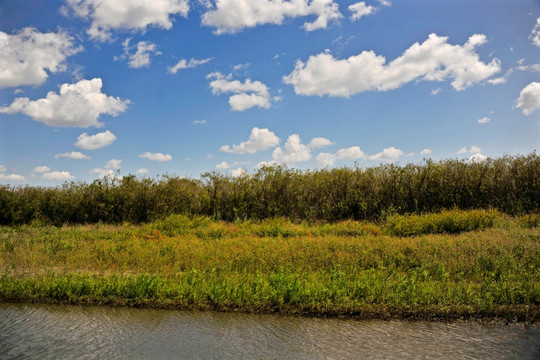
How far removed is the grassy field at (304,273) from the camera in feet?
20.5

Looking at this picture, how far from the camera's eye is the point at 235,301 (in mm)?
6395

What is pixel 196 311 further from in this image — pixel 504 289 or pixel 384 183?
pixel 384 183

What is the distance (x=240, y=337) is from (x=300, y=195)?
495 inches

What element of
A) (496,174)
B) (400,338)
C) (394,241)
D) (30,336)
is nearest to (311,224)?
(394,241)

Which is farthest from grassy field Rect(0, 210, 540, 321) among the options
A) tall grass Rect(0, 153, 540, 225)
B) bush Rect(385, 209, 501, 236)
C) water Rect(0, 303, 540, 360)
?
tall grass Rect(0, 153, 540, 225)

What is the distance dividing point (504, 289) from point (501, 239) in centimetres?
416

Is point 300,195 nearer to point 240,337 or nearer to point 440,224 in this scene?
Answer: point 440,224

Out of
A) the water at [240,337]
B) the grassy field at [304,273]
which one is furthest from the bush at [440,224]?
the water at [240,337]

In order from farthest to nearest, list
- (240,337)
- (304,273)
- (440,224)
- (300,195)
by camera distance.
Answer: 1. (300,195)
2. (440,224)
3. (304,273)
4. (240,337)

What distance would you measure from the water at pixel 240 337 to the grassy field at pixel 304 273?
0.32 m

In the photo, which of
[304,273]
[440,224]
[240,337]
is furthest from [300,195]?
[240,337]

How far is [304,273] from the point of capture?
748 cm

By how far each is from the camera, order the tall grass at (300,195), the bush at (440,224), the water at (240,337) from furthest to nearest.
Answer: the tall grass at (300,195) → the bush at (440,224) → the water at (240,337)

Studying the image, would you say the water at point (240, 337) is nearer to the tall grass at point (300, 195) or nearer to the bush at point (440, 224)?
the bush at point (440, 224)
